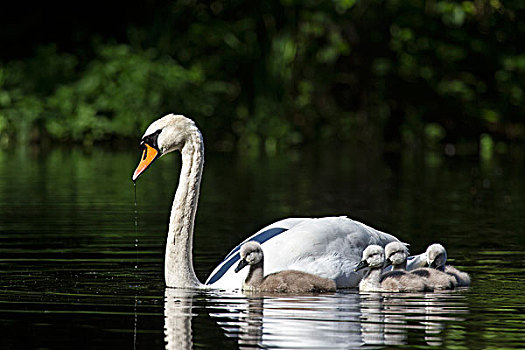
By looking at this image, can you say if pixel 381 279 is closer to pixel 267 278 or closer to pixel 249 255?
pixel 267 278

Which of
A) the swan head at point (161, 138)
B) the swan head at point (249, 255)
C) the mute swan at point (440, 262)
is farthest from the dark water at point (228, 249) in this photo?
the swan head at point (161, 138)

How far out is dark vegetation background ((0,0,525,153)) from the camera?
105 ft

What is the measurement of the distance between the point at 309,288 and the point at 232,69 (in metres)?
24.3

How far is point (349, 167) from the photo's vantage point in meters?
24.6

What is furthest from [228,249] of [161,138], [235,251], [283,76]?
[283,76]

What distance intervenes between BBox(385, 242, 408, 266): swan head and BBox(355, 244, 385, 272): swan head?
23 centimetres

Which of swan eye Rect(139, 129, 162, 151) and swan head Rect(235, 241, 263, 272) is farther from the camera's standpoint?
swan eye Rect(139, 129, 162, 151)

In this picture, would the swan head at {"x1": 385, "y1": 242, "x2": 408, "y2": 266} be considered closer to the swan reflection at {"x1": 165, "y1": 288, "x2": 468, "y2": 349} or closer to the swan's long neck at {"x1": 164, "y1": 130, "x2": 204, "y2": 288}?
the swan reflection at {"x1": 165, "y1": 288, "x2": 468, "y2": 349}

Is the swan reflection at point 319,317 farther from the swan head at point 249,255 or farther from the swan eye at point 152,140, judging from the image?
the swan eye at point 152,140

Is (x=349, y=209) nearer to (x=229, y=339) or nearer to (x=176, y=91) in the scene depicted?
(x=229, y=339)

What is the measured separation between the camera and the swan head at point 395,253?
9.76 meters

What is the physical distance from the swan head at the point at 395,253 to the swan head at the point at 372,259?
230 mm

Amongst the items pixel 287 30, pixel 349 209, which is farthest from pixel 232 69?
pixel 349 209

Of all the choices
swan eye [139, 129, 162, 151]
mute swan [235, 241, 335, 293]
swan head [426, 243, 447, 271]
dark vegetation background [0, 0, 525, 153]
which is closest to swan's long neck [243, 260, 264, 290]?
mute swan [235, 241, 335, 293]
